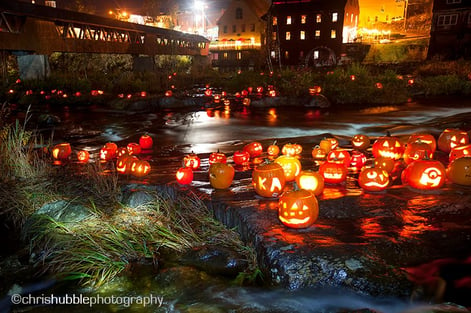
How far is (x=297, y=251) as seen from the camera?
4.25 metres

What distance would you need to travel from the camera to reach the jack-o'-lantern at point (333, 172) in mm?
6320

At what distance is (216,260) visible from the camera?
16.9 feet

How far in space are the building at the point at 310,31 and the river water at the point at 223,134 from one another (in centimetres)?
3562

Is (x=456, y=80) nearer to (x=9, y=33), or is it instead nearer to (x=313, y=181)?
(x=313, y=181)

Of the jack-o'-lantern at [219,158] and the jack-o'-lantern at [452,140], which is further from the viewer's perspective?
the jack-o'-lantern at [452,140]

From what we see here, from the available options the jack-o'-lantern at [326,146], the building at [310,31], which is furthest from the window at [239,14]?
the jack-o'-lantern at [326,146]

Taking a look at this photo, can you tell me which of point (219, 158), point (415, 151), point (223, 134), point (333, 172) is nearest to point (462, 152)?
point (415, 151)

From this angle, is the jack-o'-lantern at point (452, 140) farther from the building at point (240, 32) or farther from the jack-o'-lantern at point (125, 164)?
the building at point (240, 32)

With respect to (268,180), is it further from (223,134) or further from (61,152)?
(223,134)

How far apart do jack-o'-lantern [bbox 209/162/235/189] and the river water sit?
5.85ft

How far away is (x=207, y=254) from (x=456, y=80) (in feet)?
89.1

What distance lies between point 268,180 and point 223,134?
883cm

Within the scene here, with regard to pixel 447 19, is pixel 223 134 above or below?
below

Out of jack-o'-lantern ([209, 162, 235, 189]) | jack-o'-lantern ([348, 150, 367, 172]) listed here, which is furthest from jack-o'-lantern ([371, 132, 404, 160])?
jack-o'-lantern ([209, 162, 235, 189])
